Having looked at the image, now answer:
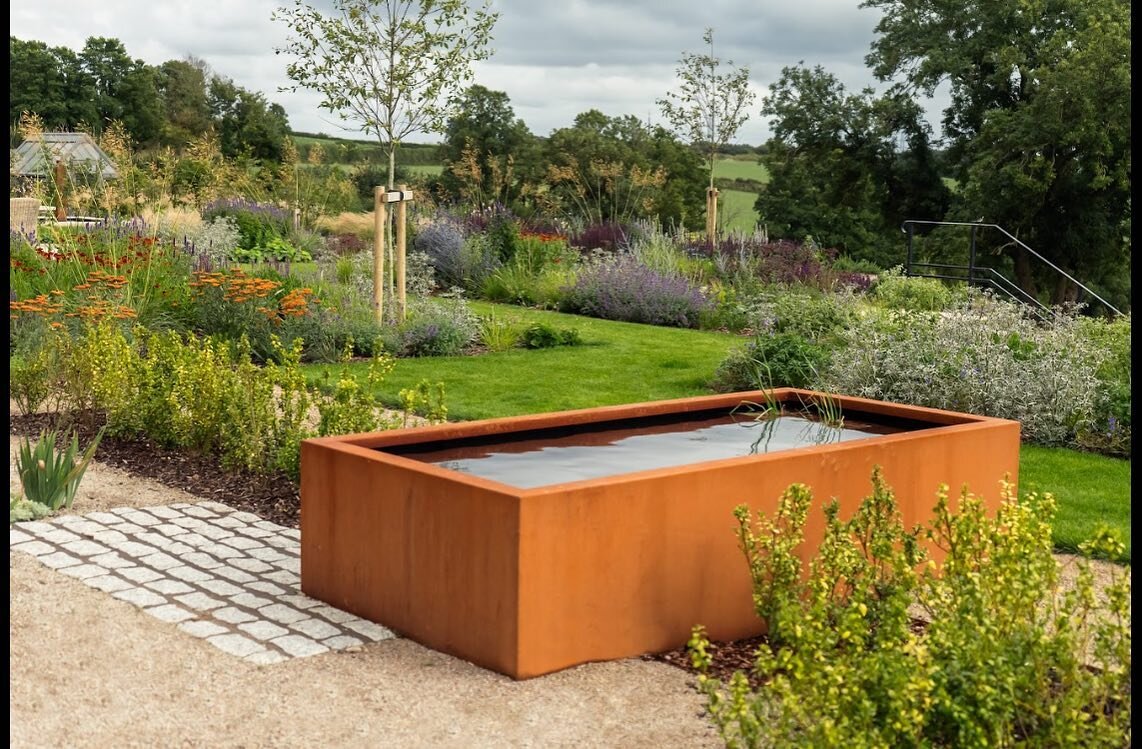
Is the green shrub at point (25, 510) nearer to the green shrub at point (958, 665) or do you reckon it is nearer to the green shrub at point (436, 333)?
the green shrub at point (958, 665)

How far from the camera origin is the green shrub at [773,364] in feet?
31.2

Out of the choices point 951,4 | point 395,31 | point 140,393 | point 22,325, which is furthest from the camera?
point 951,4

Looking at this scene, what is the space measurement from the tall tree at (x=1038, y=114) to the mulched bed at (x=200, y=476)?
2070cm

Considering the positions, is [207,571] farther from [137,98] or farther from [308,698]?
[137,98]

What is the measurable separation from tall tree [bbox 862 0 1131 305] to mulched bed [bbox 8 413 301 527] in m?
20.7

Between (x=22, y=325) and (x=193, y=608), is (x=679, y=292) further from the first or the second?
(x=193, y=608)

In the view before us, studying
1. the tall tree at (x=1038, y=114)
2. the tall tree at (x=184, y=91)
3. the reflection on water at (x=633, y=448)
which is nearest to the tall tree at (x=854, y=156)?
the tall tree at (x=1038, y=114)

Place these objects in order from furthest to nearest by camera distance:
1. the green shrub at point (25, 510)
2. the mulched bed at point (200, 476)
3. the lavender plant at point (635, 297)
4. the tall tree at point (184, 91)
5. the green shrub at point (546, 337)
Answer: the tall tree at point (184, 91) < the lavender plant at point (635, 297) < the green shrub at point (546, 337) < the mulched bed at point (200, 476) < the green shrub at point (25, 510)

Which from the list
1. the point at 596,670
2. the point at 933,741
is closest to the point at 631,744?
the point at 596,670

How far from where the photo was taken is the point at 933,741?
3.06m

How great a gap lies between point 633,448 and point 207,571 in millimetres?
1797

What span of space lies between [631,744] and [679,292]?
11631mm

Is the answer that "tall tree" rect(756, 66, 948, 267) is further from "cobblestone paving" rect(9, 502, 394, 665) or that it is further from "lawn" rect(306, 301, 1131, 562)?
"cobblestone paving" rect(9, 502, 394, 665)

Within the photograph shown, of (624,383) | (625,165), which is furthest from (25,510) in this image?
(625,165)
